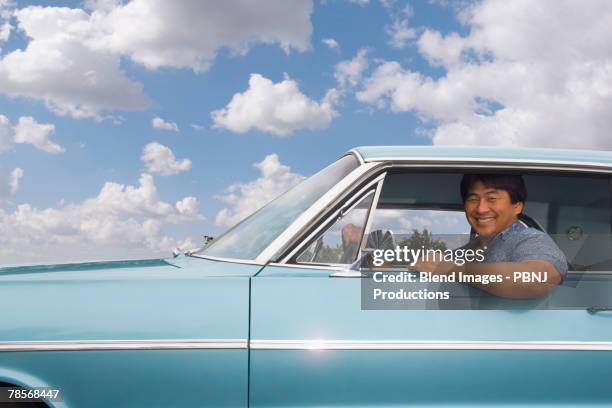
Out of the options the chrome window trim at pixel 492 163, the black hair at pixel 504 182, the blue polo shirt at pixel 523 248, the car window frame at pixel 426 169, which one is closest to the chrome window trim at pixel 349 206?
the car window frame at pixel 426 169

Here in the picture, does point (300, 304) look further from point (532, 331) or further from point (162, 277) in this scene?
point (532, 331)

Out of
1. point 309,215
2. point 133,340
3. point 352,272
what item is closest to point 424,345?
point 352,272

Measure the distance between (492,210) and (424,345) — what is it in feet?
2.82

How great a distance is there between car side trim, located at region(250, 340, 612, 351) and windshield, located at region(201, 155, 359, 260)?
51cm

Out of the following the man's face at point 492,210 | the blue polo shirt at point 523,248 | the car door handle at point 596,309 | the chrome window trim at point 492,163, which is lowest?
the car door handle at point 596,309

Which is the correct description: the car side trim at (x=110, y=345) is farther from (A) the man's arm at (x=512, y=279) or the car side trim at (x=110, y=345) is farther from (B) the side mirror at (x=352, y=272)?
(A) the man's arm at (x=512, y=279)

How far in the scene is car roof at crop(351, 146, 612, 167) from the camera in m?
3.20

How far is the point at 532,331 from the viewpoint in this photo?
2900mm

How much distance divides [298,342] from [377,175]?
0.89 m

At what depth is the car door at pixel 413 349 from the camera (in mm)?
2773

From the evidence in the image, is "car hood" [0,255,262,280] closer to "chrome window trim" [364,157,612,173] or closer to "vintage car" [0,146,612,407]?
"vintage car" [0,146,612,407]

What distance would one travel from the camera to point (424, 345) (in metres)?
2.82

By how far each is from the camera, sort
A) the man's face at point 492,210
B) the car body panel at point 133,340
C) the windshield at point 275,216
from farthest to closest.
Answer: the man's face at point 492,210 < the windshield at point 275,216 < the car body panel at point 133,340

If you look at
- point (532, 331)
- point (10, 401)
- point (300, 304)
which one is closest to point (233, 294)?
point (300, 304)
